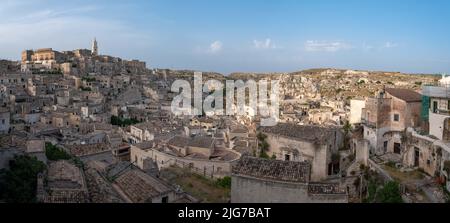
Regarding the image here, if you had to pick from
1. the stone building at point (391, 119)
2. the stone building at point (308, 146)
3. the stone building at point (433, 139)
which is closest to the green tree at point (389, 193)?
the stone building at point (433, 139)

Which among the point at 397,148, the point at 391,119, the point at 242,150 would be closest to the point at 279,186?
the point at 397,148

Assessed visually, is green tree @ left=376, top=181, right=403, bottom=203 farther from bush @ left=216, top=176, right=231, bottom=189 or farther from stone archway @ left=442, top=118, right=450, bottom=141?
bush @ left=216, top=176, right=231, bottom=189

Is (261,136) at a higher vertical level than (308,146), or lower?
higher

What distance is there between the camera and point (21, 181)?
12.8m

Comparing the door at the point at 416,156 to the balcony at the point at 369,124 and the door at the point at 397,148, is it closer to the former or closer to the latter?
the door at the point at 397,148

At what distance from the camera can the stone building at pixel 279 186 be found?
13.7 meters

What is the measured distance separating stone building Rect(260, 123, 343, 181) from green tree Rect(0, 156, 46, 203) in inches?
438

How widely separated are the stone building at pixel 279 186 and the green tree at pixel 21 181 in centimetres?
658

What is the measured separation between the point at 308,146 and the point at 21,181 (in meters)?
12.5

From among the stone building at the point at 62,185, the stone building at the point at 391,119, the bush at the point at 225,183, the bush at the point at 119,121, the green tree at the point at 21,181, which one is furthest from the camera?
the bush at the point at 119,121

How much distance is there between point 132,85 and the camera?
68.9 m

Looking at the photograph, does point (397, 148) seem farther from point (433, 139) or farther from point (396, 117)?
point (433, 139)

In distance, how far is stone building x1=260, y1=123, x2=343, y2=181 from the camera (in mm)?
19797
